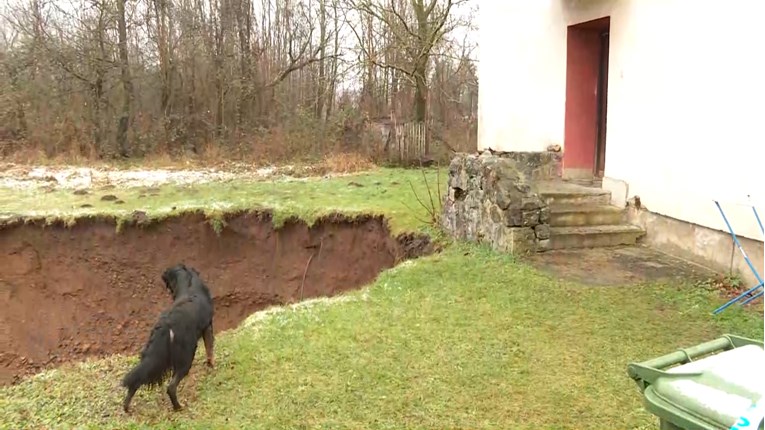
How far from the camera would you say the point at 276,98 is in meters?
19.6

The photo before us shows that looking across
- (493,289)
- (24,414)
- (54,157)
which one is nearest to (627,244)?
(493,289)

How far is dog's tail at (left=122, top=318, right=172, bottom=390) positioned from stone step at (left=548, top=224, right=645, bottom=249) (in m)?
4.90

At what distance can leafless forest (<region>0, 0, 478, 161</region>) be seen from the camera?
57.1 ft

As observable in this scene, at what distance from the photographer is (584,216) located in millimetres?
7613

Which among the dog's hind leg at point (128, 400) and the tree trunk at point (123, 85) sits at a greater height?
the tree trunk at point (123, 85)

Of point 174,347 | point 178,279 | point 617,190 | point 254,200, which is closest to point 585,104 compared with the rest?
point 617,190

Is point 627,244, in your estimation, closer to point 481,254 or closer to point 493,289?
point 481,254

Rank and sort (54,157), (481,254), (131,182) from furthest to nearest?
(54,157) → (131,182) → (481,254)

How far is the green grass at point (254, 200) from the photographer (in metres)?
9.87

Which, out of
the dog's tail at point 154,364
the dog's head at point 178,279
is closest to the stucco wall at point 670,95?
the dog's tail at point 154,364

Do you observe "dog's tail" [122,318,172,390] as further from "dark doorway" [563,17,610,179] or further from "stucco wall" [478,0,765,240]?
"dark doorway" [563,17,610,179]

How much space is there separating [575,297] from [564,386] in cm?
187

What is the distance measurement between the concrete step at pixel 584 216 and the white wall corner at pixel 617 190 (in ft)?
0.38

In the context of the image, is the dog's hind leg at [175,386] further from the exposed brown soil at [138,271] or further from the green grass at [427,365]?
the exposed brown soil at [138,271]
